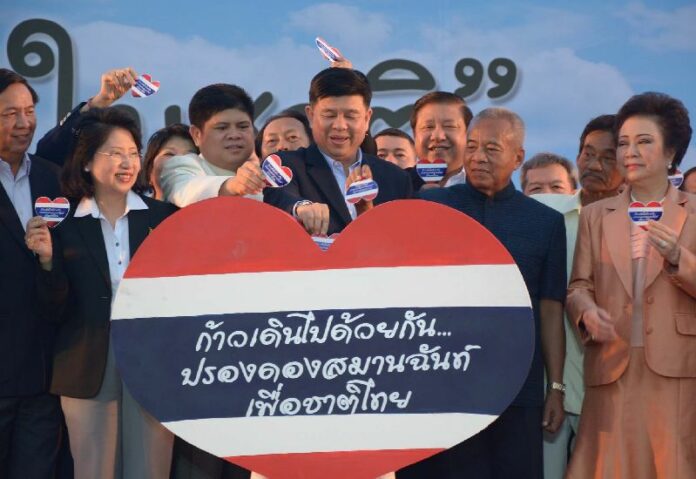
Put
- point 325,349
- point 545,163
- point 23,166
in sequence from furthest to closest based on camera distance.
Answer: point 545,163
point 23,166
point 325,349

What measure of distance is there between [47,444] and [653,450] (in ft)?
6.06

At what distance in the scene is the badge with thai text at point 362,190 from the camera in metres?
3.53

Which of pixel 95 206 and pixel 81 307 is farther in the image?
pixel 95 206

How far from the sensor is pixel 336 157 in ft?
12.8

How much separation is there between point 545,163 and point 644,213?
155 centimetres

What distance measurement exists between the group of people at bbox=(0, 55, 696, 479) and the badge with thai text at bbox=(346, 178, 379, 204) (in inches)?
2.3

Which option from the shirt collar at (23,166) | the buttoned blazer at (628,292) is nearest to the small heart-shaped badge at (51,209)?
the shirt collar at (23,166)

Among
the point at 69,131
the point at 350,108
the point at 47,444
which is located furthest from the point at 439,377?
the point at 69,131

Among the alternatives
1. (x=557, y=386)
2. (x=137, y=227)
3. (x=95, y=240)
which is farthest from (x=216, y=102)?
(x=557, y=386)

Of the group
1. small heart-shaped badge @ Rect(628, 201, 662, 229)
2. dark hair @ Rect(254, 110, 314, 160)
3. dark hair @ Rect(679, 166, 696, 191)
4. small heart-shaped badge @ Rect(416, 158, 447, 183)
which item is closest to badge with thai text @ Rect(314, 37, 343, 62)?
dark hair @ Rect(254, 110, 314, 160)

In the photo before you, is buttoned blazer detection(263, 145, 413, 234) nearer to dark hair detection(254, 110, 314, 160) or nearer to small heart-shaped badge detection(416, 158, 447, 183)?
small heart-shaped badge detection(416, 158, 447, 183)

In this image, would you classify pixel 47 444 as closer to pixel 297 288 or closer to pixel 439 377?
pixel 297 288

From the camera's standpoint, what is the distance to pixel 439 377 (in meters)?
3.29

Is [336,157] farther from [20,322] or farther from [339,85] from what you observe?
[20,322]
